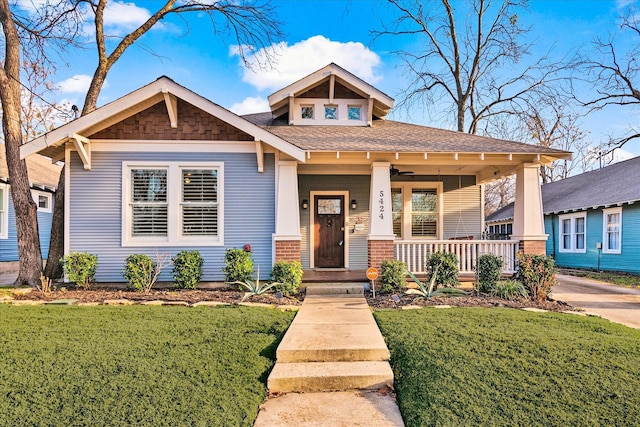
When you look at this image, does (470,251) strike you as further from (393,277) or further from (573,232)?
(573,232)

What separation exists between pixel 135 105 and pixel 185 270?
3.71m

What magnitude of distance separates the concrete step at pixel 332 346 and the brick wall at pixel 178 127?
4.98 metres

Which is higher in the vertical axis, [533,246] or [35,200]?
[35,200]

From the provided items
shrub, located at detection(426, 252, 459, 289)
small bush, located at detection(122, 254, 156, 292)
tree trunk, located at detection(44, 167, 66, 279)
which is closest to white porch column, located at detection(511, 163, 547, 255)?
shrub, located at detection(426, 252, 459, 289)

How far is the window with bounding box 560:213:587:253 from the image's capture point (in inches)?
636

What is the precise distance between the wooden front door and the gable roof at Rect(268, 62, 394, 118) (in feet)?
9.60

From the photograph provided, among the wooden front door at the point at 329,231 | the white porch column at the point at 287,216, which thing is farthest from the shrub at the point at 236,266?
the wooden front door at the point at 329,231

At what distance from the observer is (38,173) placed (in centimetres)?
1591

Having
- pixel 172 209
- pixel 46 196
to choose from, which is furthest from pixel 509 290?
pixel 46 196

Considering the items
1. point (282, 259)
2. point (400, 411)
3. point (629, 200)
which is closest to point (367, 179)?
point (282, 259)

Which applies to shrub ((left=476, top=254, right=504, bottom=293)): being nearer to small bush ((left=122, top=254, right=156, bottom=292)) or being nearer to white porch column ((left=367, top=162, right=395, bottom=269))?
white porch column ((left=367, top=162, right=395, bottom=269))

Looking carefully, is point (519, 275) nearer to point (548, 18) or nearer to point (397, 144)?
point (397, 144)

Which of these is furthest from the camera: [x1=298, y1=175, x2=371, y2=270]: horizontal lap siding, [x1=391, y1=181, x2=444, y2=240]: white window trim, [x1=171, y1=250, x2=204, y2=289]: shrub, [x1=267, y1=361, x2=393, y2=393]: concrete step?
[x1=391, y1=181, x2=444, y2=240]: white window trim

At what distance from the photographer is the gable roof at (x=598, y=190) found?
14086mm
